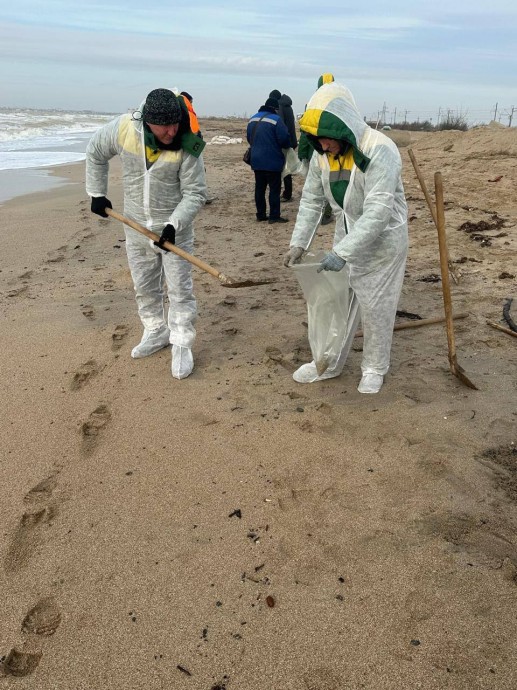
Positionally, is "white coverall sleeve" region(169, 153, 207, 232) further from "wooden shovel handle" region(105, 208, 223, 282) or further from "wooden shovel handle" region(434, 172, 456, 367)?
"wooden shovel handle" region(434, 172, 456, 367)

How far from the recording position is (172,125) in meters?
2.92

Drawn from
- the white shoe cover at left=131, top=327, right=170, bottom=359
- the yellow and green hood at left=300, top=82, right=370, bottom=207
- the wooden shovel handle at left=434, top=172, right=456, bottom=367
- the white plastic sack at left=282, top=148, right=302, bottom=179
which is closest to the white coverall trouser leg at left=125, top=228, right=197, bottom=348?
the white shoe cover at left=131, top=327, right=170, bottom=359

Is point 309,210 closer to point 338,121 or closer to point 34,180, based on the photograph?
point 338,121

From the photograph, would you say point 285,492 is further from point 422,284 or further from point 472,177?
point 472,177

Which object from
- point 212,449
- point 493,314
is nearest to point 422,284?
point 493,314

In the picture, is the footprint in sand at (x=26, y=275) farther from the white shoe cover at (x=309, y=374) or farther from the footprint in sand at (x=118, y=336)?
the white shoe cover at (x=309, y=374)

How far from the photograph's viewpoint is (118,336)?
13.5ft

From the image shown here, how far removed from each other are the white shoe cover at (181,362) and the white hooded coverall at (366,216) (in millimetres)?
930

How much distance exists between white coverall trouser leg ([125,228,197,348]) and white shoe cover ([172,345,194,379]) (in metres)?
0.04

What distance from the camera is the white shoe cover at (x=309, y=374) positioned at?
343cm

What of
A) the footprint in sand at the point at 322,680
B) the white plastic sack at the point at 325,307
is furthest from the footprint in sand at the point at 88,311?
the footprint in sand at the point at 322,680

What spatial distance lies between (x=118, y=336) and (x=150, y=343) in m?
0.44

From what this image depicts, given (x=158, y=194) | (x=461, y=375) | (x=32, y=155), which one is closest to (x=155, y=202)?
(x=158, y=194)

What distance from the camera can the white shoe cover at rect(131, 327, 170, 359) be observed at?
379cm
